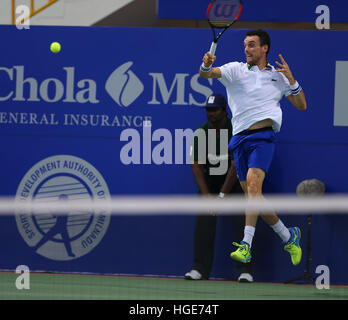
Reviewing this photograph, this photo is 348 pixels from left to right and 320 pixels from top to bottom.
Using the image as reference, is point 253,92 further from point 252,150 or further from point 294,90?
point 252,150

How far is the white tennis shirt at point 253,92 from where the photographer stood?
21.1ft

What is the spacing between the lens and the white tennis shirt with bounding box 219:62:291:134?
6.44 meters

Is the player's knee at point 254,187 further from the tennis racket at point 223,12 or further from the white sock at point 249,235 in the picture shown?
the tennis racket at point 223,12

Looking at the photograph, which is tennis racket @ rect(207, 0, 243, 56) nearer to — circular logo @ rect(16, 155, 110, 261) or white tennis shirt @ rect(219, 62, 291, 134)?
white tennis shirt @ rect(219, 62, 291, 134)

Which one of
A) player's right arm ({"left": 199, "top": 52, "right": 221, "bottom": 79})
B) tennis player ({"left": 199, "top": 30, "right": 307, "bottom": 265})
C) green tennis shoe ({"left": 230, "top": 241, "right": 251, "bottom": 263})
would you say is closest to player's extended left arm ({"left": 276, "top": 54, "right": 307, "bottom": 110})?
tennis player ({"left": 199, "top": 30, "right": 307, "bottom": 265})

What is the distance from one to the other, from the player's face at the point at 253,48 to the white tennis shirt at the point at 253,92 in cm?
8

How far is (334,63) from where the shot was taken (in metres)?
7.33

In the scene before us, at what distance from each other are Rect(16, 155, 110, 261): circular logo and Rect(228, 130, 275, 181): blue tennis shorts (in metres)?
1.56

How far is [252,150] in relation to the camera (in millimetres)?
6363
